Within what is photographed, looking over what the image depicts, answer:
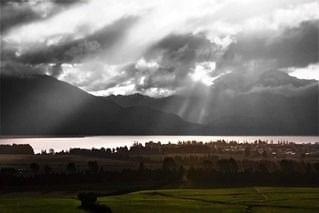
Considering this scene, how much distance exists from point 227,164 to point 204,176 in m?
25.8

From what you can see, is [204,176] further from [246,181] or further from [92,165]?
[92,165]

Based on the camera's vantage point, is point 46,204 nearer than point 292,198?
Yes

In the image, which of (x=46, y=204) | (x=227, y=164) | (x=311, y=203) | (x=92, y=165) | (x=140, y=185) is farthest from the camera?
(x=92, y=165)

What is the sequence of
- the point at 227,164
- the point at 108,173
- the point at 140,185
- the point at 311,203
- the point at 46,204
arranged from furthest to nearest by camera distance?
the point at 227,164
the point at 108,173
the point at 140,185
the point at 311,203
the point at 46,204

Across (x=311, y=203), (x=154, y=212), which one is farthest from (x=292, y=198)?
(x=154, y=212)

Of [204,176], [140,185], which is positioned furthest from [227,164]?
[140,185]

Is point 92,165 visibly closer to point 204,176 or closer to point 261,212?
point 204,176

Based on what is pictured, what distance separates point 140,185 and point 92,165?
5475 centimetres

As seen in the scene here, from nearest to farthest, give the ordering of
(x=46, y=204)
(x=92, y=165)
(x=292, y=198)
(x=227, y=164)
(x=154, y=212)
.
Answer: (x=154, y=212), (x=46, y=204), (x=292, y=198), (x=227, y=164), (x=92, y=165)

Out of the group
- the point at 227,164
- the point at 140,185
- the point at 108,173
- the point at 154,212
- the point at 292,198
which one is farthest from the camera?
the point at 227,164

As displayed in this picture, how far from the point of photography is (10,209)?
70.2 metres

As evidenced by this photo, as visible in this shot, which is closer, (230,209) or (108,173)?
(230,209)

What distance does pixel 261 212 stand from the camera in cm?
6931

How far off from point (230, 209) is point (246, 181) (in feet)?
261
